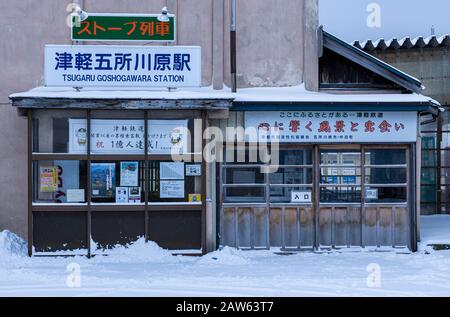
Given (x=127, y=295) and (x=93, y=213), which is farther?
(x=93, y=213)

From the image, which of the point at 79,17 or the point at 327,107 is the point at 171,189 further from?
the point at 79,17

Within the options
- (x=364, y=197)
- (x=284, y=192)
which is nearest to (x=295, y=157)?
(x=284, y=192)

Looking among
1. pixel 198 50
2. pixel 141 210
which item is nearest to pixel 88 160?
pixel 141 210

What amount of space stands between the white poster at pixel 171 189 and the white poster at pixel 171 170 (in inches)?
5.4

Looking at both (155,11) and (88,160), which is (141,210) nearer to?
(88,160)

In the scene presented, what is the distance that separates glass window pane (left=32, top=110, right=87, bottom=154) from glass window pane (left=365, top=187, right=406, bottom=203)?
674 cm

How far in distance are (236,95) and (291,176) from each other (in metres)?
2.37

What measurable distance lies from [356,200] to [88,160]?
6.33 meters

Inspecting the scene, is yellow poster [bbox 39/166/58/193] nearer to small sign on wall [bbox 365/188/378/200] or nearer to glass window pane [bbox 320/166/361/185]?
glass window pane [bbox 320/166/361/185]

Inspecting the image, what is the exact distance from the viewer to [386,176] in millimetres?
13367

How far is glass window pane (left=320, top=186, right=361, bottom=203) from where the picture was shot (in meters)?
13.3

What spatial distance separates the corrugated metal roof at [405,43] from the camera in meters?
18.6

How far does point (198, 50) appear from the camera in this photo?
1230cm

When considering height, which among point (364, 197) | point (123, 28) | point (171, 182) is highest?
point (123, 28)
